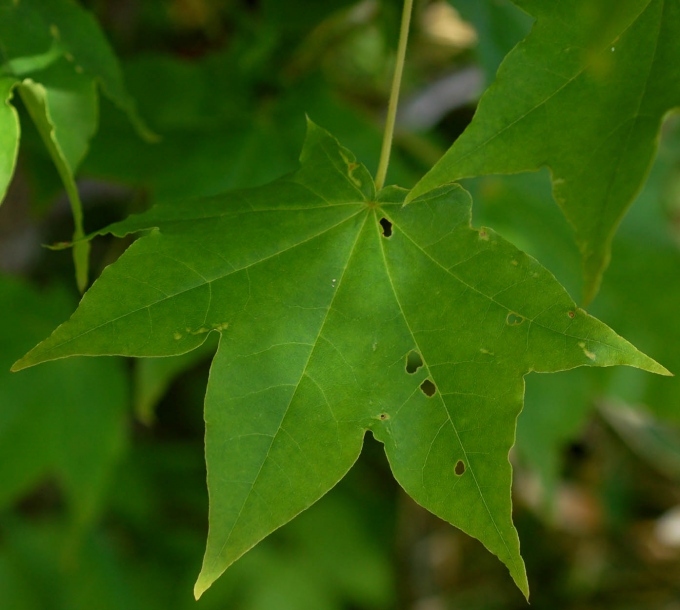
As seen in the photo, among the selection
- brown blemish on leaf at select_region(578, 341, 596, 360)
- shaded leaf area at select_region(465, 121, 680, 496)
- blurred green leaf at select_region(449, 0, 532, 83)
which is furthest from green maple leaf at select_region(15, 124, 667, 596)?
shaded leaf area at select_region(465, 121, 680, 496)

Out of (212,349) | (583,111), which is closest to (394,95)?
(583,111)

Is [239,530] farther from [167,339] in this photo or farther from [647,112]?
[647,112]

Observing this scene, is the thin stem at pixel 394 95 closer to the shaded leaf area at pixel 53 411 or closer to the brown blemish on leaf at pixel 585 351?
the brown blemish on leaf at pixel 585 351

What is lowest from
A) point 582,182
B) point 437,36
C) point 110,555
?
point 110,555

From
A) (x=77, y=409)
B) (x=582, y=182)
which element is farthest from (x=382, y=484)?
(x=582, y=182)

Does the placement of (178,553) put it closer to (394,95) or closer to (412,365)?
(412,365)

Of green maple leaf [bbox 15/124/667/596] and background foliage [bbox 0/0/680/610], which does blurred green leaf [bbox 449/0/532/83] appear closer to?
background foliage [bbox 0/0/680/610]

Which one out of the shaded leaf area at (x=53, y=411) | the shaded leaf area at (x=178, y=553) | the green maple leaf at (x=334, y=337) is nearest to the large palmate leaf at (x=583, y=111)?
the green maple leaf at (x=334, y=337)
